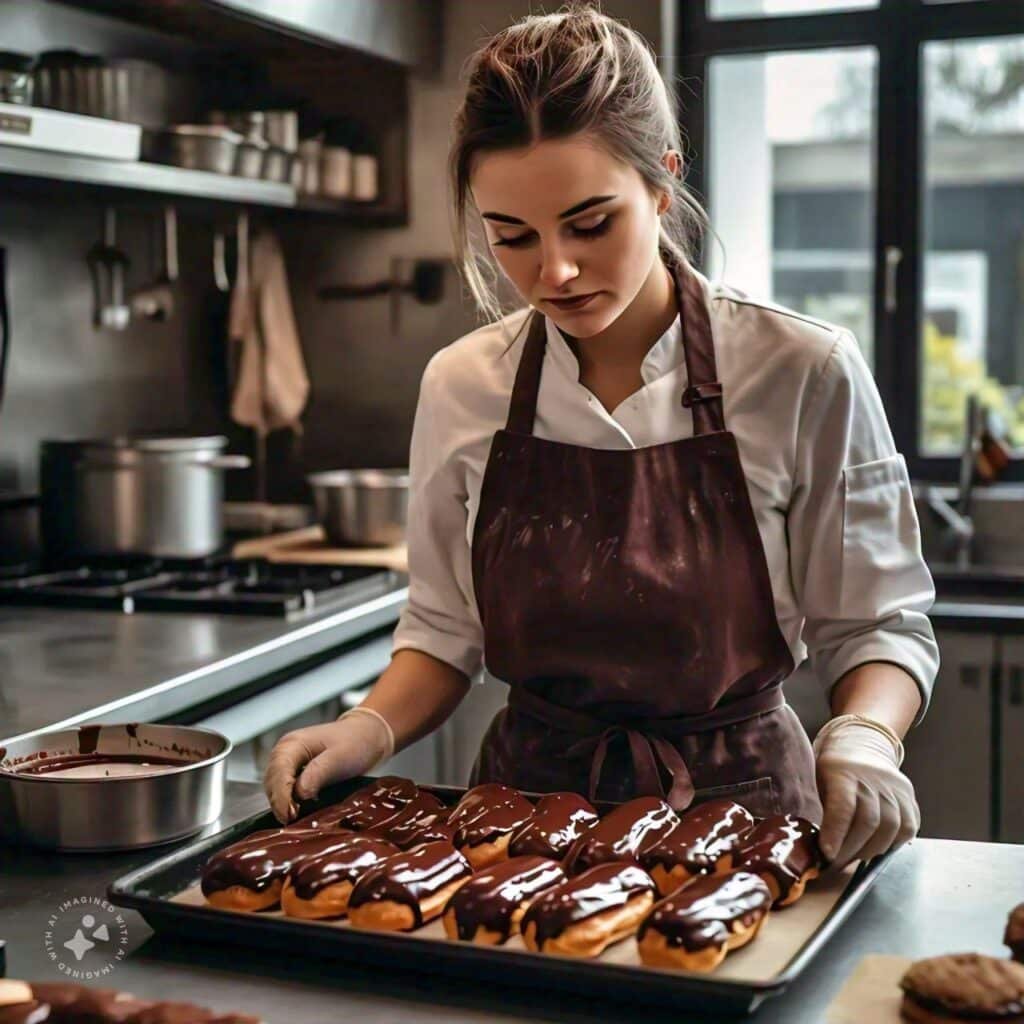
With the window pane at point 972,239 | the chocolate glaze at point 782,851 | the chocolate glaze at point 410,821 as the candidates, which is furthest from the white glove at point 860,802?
the window pane at point 972,239

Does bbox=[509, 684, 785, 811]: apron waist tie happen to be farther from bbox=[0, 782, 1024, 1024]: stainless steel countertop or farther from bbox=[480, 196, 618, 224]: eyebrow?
bbox=[480, 196, 618, 224]: eyebrow

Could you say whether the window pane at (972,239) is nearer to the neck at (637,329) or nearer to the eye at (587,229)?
the neck at (637,329)

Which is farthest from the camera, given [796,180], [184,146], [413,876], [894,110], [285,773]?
[796,180]

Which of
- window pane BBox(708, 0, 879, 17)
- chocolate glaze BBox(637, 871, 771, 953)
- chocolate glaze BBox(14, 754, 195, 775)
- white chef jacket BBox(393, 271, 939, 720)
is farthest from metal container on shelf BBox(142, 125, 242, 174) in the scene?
chocolate glaze BBox(637, 871, 771, 953)

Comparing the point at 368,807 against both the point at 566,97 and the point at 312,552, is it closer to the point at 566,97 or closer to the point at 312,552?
the point at 566,97

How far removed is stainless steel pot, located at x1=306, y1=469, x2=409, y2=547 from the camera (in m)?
3.42

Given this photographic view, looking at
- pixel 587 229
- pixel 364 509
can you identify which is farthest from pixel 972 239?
pixel 587 229

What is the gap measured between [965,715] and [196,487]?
1663 mm

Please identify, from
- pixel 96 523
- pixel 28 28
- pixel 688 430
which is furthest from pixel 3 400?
pixel 688 430

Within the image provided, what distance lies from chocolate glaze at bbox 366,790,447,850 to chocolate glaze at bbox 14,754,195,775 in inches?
9.8

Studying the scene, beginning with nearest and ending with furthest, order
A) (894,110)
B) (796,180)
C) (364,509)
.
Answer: (364,509), (894,110), (796,180)

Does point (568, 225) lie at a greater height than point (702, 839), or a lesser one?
greater

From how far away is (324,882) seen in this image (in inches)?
46.9

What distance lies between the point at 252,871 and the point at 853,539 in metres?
0.75
